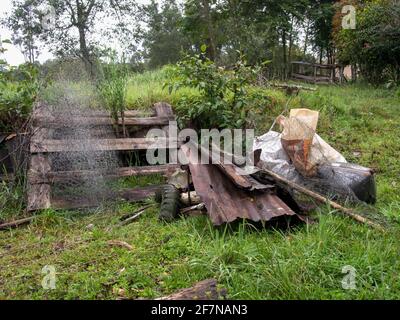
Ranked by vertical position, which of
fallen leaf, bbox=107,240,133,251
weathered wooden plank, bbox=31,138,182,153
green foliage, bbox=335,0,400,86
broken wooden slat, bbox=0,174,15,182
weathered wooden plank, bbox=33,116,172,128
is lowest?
fallen leaf, bbox=107,240,133,251

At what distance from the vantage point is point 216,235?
257 centimetres

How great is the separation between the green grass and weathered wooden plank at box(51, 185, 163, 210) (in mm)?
97

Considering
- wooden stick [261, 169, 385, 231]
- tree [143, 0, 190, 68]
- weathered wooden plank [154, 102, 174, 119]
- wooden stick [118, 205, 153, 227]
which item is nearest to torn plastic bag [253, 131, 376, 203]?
wooden stick [261, 169, 385, 231]

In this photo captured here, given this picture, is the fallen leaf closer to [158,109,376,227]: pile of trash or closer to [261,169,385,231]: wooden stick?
[158,109,376,227]: pile of trash

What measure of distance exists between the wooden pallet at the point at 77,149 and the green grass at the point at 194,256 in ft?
0.66

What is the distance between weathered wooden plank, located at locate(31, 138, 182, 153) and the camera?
390 cm

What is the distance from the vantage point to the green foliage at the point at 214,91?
4488 millimetres

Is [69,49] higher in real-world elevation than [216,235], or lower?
higher

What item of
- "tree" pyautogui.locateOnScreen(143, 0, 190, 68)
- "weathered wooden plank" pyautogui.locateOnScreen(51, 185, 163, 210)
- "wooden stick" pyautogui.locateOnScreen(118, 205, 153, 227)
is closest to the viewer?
"wooden stick" pyautogui.locateOnScreen(118, 205, 153, 227)

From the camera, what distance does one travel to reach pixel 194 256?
241 cm

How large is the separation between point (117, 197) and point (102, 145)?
0.73 m
